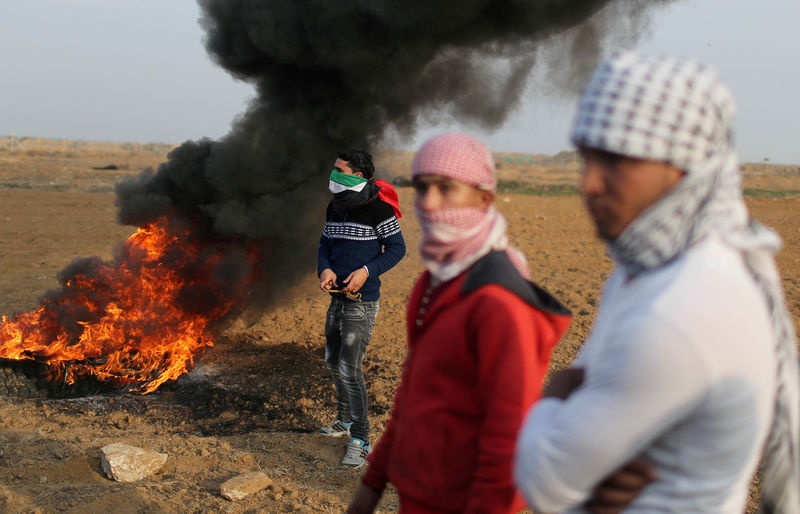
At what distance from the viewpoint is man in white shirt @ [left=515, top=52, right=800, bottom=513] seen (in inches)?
44.0

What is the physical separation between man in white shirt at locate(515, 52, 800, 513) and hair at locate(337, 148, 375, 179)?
11.2ft

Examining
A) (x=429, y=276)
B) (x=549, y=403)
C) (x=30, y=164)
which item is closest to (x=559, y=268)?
(x=429, y=276)

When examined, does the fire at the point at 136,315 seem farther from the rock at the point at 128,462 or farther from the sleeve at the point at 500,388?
the sleeve at the point at 500,388

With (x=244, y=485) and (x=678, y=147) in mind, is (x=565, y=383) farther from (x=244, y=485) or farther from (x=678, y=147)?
(x=244, y=485)

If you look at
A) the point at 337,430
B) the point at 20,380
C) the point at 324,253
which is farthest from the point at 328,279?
the point at 20,380

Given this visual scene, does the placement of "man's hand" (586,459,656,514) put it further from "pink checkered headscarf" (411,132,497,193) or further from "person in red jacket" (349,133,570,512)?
"pink checkered headscarf" (411,132,497,193)

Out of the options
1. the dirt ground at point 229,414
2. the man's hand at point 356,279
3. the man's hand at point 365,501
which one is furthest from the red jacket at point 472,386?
the man's hand at point 356,279

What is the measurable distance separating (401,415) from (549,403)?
87cm

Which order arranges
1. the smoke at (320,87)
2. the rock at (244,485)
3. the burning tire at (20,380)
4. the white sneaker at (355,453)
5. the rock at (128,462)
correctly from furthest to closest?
the smoke at (320,87) < the burning tire at (20,380) < the white sneaker at (355,453) < the rock at (128,462) < the rock at (244,485)

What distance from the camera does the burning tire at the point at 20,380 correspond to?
21.0 feet

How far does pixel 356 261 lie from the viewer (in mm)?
4688

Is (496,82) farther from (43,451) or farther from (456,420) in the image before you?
(456,420)

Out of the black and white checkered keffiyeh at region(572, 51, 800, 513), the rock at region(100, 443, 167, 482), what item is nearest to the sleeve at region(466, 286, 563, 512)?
the black and white checkered keffiyeh at region(572, 51, 800, 513)

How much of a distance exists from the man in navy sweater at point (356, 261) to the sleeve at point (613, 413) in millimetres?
3379
